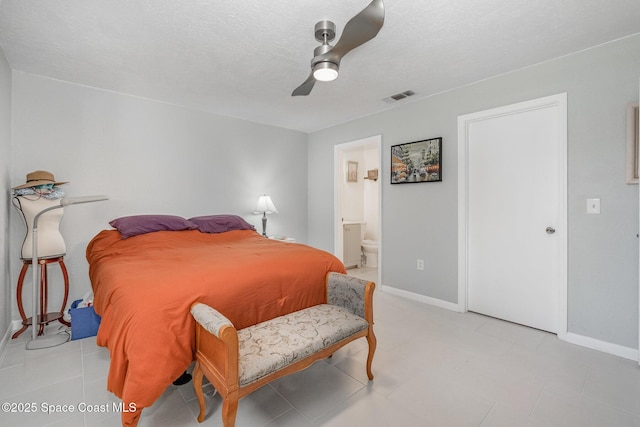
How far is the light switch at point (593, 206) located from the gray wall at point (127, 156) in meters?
3.56

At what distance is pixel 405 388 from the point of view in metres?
1.80

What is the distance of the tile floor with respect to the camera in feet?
5.07

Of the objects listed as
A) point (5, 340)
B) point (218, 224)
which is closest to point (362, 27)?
point (218, 224)

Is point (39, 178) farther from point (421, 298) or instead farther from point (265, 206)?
point (421, 298)

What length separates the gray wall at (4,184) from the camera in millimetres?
2307

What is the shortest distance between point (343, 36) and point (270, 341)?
1689 mm

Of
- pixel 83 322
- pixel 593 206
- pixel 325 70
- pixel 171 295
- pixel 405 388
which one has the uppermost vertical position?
pixel 325 70

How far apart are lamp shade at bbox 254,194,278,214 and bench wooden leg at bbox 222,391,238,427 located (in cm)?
296

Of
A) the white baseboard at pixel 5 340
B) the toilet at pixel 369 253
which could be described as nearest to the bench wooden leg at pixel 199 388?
the white baseboard at pixel 5 340

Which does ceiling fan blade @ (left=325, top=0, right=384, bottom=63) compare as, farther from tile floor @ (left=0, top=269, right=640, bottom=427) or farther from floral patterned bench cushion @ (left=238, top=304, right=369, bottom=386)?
tile floor @ (left=0, top=269, right=640, bottom=427)

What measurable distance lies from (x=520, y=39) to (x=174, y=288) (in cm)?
282

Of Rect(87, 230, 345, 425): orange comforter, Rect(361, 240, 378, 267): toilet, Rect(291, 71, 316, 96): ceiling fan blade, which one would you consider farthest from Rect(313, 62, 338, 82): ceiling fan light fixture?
Rect(361, 240, 378, 267): toilet

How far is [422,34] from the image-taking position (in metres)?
2.06

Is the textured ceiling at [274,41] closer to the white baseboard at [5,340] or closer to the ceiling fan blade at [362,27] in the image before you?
the ceiling fan blade at [362,27]
